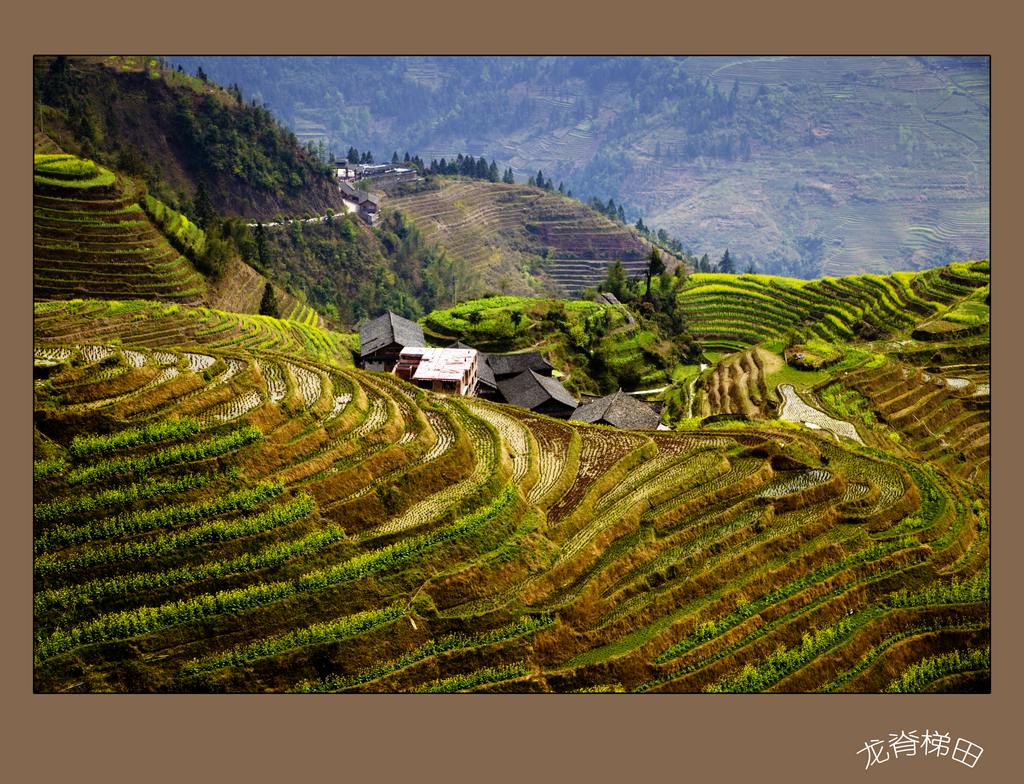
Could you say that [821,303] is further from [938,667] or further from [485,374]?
[938,667]

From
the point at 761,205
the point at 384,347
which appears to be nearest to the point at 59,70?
the point at 384,347

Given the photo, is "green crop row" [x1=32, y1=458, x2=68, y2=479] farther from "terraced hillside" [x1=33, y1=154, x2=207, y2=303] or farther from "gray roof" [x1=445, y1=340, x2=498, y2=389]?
"terraced hillside" [x1=33, y1=154, x2=207, y2=303]

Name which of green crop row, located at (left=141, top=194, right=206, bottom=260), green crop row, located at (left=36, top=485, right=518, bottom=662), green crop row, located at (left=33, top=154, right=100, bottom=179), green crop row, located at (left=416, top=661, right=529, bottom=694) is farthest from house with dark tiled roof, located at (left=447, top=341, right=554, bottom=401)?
green crop row, located at (left=416, top=661, right=529, bottom=694)

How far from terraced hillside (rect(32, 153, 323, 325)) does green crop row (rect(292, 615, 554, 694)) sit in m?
27.9

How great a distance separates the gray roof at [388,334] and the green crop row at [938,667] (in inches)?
1017

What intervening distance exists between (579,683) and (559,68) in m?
176

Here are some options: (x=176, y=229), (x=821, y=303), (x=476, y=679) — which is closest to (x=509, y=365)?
(x=176, y=229)

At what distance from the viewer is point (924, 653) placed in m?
17.7

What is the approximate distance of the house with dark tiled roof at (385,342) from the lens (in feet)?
130

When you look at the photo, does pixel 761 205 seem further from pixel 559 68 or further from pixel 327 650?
pixel 327 650

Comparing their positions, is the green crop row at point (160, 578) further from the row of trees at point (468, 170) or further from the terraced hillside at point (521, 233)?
the row of trees at point (468, 170)

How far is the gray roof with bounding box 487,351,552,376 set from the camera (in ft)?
131

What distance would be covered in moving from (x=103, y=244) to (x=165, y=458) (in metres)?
26.6

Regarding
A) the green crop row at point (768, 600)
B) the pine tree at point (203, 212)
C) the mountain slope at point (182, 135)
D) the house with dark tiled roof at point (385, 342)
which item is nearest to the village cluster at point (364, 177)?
the mountain slope at point (182, 135)
